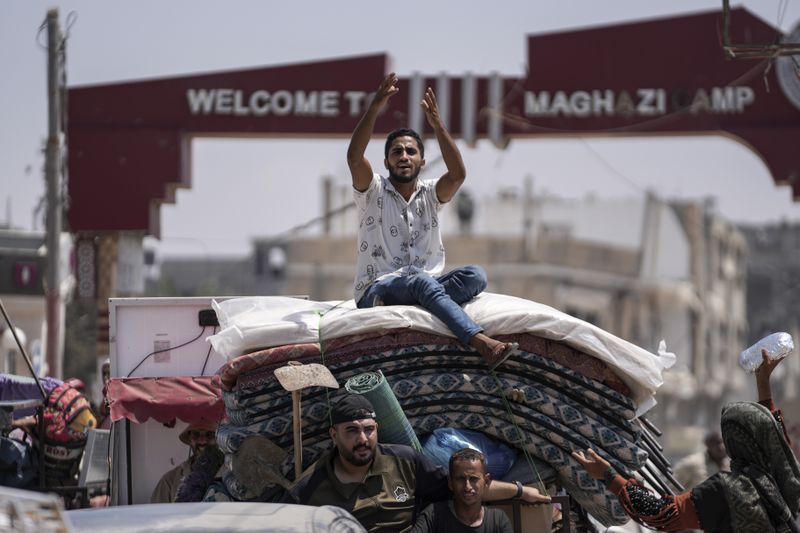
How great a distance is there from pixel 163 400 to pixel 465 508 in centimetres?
242

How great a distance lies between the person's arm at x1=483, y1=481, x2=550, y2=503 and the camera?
290 inches

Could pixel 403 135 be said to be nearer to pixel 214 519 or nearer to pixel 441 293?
pixel 441 293

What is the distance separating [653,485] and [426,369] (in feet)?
5.27

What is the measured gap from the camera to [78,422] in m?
9.81

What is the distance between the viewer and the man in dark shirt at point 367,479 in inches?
283

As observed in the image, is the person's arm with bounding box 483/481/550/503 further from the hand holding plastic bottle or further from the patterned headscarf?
the hand holding plastic bottle


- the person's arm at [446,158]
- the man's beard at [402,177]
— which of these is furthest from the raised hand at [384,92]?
the man's beard at [402,177]

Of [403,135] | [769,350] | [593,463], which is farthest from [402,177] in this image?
[769,350]

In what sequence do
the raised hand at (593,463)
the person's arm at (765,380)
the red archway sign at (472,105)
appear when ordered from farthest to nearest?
the red archway sign at (472,105) → the person's arm at (765,380) → the raised hand at (593,463)

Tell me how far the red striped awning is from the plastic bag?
1.71 metres

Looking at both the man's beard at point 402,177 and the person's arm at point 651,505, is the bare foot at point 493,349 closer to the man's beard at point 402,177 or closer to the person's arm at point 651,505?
the person's arm at point 651,505

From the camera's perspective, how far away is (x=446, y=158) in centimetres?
830

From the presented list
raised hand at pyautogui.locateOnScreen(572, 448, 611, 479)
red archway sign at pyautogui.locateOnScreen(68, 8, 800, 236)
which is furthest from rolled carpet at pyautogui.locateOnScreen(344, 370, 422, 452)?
red archway sign at pyautogui.locateOnScreen(68, 8, 800, 236)

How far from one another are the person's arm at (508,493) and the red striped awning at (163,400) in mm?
2114
